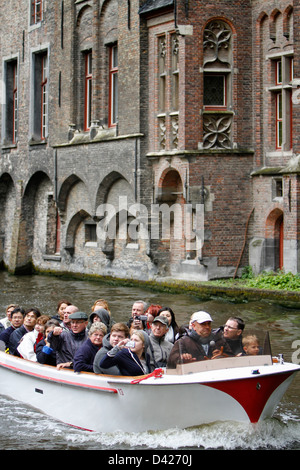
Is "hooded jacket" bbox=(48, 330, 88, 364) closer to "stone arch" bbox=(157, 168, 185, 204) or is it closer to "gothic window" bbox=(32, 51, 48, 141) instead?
"stone arch" bbox=(157, 168, 185, 204)

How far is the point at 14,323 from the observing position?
37.1 feet

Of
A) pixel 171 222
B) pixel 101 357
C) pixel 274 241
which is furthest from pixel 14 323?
pixel 171 222

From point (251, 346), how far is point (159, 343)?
3.75 ft

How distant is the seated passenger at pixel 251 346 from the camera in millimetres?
8562

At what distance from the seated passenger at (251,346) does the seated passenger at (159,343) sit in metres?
0.98

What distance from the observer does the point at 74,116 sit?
24.0m

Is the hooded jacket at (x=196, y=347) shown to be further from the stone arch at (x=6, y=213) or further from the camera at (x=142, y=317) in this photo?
the stone arch at (x=6, y=213)

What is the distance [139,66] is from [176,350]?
43.0 ft

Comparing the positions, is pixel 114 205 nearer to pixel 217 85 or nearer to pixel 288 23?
pixel 217 85

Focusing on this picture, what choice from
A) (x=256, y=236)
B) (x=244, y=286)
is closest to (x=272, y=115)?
(x=256, y=236)

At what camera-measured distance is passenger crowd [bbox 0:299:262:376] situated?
8.62 m

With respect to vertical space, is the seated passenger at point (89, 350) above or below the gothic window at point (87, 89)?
below

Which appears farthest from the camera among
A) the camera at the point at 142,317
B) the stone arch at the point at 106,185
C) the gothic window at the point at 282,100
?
the stone arch at the point at 106,185

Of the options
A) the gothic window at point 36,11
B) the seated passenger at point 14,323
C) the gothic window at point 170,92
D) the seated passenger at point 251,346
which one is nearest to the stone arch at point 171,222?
the gothic window at point 170,92
